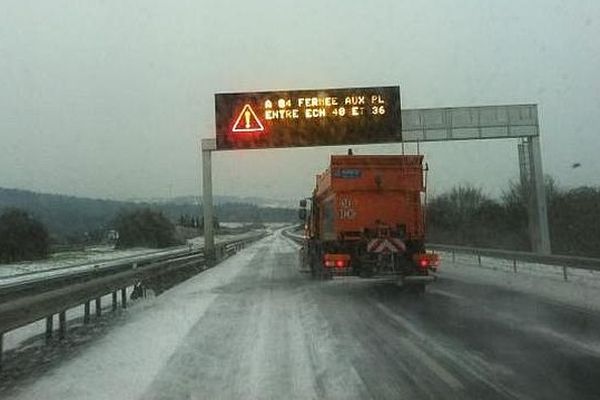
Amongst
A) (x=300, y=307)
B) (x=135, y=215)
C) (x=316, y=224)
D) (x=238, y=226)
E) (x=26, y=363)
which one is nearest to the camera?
(x=26, y=363)

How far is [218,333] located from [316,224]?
12013mm

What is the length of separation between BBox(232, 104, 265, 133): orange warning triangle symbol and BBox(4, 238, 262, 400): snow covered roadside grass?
15719 millimetres

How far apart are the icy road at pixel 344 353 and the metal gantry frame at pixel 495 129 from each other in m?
17.2

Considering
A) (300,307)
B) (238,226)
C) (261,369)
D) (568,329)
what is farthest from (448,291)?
(238,226)

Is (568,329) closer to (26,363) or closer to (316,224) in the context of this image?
(26,363)

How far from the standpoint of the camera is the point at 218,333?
12.1 m

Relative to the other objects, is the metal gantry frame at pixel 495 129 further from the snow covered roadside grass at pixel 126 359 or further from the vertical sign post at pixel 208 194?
the snow covered roadside grass at pixel 126 359

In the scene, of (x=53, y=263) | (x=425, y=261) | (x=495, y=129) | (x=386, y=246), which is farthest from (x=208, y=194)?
(x=425, y=261)

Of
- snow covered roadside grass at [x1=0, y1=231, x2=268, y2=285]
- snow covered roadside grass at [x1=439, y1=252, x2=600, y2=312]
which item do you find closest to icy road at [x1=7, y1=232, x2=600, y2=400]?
snow covered roadside grass at [x1=439, y1=252, x2=600, y2=312]

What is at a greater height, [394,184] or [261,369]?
[394,184]

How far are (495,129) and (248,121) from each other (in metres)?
11.1

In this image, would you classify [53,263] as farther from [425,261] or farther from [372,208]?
[425,261]

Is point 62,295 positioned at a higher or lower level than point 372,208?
lower

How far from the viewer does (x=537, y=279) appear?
70.3 ft
